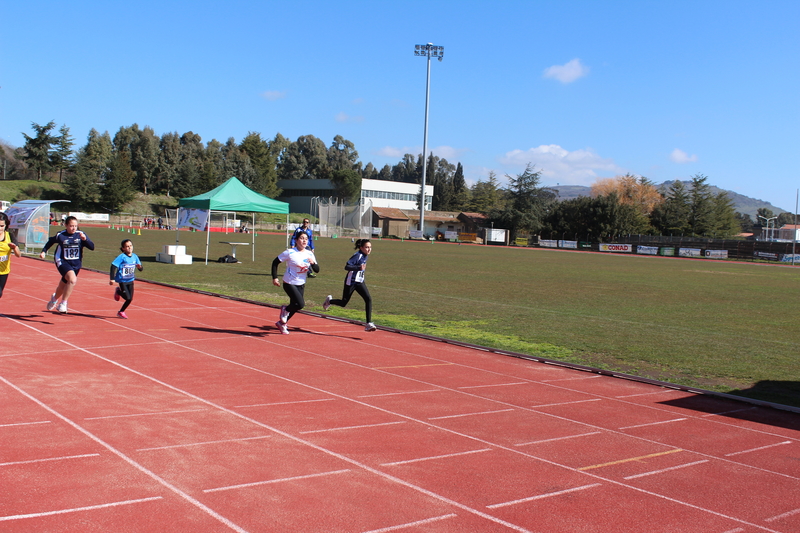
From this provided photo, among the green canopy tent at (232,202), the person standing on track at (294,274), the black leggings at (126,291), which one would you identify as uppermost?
the green canopy tent at (232,202)

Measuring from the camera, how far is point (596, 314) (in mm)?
15734

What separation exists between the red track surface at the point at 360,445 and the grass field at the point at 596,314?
5.14 ft

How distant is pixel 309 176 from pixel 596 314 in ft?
415

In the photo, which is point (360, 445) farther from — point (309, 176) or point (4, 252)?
point (309, 176)

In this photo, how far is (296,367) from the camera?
345 inches

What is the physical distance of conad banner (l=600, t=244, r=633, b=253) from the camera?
7010 centimetres

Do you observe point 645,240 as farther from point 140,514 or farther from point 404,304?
point 140,514

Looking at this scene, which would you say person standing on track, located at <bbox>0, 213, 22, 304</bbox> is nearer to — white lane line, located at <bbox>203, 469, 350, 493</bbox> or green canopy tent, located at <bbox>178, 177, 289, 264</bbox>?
white lane line, located at <bbox>203, 469, 350, 493</bbox>

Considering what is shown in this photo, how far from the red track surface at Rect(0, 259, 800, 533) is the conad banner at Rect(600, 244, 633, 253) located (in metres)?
64.5

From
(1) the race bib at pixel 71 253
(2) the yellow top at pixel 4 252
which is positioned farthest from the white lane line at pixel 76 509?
(1) the race bib at pixel 71 253

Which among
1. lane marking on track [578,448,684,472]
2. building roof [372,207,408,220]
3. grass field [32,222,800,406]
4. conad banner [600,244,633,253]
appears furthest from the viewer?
building roof [372,207,408,220]

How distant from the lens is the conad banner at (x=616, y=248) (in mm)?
70100

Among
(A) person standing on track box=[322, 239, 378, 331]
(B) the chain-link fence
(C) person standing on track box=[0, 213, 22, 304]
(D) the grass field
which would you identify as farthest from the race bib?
(B) the chain-link fence

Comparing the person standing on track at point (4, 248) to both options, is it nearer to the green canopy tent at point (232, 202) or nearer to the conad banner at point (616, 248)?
the green canopy tent at point (232, 202)
